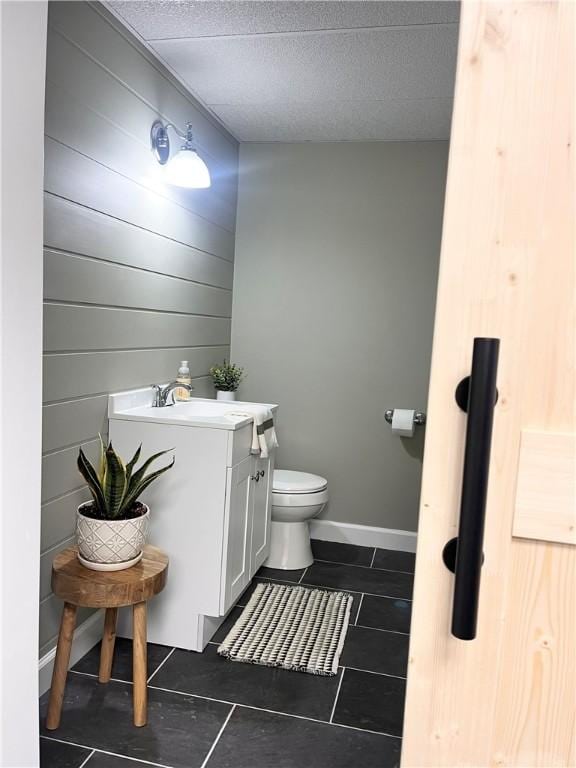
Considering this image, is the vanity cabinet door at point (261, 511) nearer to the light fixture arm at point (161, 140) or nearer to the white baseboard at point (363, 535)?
the white baseboard at point (363, 535)

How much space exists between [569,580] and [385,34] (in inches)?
86.4

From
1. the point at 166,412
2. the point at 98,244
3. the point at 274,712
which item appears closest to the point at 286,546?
the point at 166,412

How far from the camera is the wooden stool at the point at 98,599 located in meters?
1.94

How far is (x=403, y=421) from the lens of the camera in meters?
3.55

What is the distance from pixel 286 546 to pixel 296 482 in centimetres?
34

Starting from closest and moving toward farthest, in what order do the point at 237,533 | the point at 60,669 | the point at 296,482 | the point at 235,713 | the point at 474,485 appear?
the point at 474,485 → the point at 60,669 → the point at 235,713 → the point at 237,533 → the point at 296,482

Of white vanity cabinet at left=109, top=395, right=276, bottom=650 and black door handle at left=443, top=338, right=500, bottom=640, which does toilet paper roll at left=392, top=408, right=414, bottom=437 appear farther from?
black door handle at left=443, top=338, right=500, bottom=640

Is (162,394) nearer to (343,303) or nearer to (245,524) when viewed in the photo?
(245,524)

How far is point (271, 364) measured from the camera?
384 cm

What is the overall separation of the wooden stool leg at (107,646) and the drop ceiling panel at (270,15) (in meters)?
2.15

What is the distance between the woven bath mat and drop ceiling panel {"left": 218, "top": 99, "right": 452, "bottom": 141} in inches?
93.5

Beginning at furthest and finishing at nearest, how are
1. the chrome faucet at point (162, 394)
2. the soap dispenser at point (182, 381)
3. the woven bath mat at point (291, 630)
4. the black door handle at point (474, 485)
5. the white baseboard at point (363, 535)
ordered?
the white baseboard at point (363, 535) → the soap dispenser at point (182, 381) → the chrome faucet at point (162, 394) → the woven bath mat at point (291, 630) → the black door handle at point (474, 485)

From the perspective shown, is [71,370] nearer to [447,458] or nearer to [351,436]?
[447,458]

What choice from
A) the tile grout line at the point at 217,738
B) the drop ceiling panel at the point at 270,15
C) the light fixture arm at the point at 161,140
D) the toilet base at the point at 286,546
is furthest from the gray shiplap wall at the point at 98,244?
the toilet base at the point at 286,546
